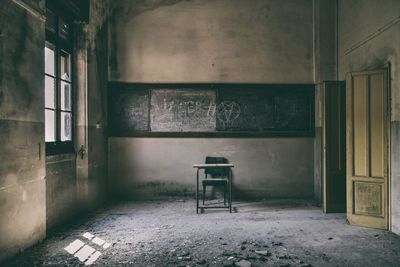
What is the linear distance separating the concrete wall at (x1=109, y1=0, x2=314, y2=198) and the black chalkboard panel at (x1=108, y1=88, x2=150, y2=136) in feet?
0.73

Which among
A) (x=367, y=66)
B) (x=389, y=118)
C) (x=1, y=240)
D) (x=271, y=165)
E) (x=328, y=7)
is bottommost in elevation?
(x=1, y=240)

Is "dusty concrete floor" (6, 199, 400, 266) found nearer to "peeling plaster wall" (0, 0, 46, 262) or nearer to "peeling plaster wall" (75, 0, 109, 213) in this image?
"peeling plaster wall" (0, 0, 46, 262)

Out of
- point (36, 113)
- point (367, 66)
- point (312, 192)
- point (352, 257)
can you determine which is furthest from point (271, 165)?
point (36, 113)

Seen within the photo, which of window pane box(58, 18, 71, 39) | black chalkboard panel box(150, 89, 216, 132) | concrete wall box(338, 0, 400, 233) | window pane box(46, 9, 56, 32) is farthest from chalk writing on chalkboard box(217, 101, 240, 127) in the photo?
window pane box(46, 9, 56, 32)

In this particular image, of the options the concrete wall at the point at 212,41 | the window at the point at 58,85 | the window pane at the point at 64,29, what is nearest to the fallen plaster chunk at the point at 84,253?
the window at the point at 58,85

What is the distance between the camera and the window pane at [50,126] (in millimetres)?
4387

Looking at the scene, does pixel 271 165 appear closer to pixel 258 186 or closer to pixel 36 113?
pixel 258 186

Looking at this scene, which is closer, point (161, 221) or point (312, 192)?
point (161, 221)

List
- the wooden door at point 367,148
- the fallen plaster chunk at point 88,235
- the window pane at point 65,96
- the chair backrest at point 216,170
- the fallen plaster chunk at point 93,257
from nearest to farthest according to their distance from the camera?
the fallen plaster chunk at point 93,257 → the fallen plaster chunk at point 88,235 → the wooden door at point 367,148 → the window pane at point 65,96 → the chair backrest at point 216,170

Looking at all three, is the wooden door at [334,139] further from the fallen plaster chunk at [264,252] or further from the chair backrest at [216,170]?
the fallen plaster chunk at [264,252]

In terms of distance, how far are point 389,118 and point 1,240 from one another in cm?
470

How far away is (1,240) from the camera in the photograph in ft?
10.3

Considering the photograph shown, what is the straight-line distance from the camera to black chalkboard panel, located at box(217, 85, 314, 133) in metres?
6.29

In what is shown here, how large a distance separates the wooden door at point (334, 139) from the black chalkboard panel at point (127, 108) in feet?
10.8
